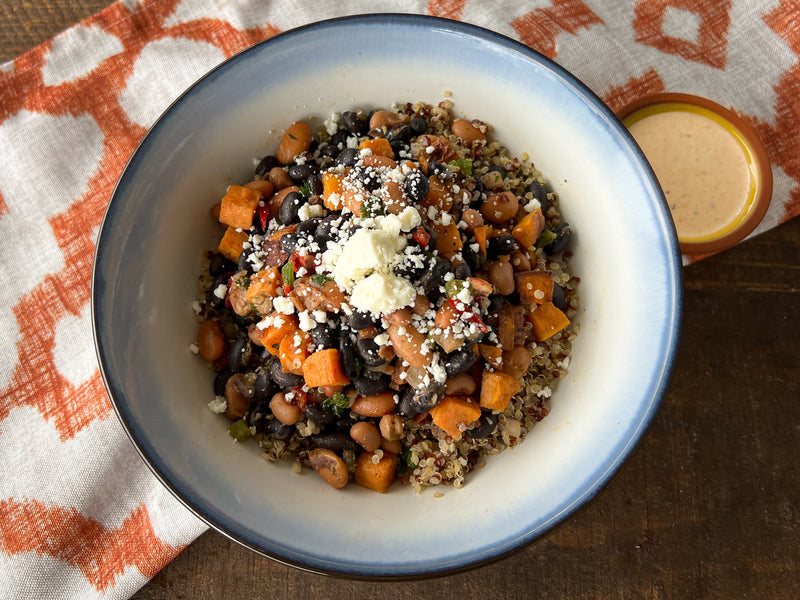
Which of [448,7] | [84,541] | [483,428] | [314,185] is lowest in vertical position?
[84,541]

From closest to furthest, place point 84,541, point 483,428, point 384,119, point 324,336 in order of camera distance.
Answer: point 324,336
point 483,428
point 384,119
point 84,541

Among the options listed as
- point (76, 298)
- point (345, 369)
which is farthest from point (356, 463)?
point (76, 298)

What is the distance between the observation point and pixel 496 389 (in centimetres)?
182

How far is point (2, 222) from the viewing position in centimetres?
248

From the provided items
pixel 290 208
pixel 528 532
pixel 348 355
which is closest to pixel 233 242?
pixel 290 208

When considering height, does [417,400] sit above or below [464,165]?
below

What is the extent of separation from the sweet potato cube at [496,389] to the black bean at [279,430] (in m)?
0.61

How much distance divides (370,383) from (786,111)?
2.13m

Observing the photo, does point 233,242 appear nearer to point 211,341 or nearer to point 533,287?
point 211,341

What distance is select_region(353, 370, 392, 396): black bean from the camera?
5.94 feet

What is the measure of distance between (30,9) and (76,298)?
128 cm

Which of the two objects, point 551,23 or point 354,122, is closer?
point 354,122

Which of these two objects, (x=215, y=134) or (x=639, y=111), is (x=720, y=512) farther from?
(x=215, y=134)

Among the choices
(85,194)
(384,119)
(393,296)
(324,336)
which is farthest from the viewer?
(85,194)
